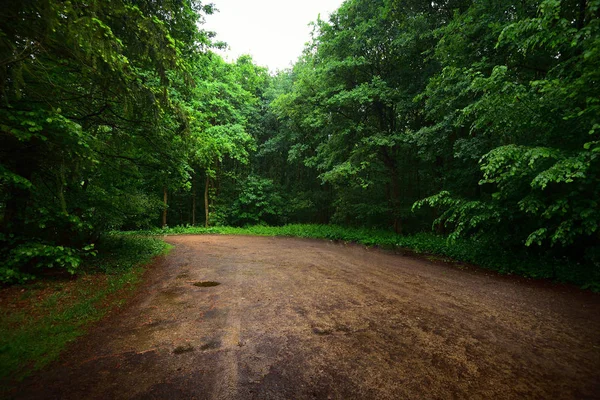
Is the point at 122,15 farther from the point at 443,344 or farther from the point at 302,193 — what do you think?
the point at 302,193

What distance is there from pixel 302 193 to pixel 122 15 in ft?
61.4

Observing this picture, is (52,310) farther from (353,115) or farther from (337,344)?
(353,115)

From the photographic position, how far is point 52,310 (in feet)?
13.8

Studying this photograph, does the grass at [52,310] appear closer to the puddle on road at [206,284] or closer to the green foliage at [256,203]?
the puddle on road at [206,284]

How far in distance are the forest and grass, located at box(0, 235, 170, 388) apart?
18.5 inches

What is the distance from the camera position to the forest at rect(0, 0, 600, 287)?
4.26 m

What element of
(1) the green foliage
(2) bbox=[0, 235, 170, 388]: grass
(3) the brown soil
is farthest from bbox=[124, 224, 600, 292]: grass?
(1) the green foliage

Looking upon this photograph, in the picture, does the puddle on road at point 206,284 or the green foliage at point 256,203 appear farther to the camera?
the green foliage at point 256,203

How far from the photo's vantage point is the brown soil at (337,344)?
8.69 ft

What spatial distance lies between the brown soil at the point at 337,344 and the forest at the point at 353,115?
1.86 metres

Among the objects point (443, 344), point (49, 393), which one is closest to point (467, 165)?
point (443, 344)

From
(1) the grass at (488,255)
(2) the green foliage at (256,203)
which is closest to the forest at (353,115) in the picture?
(1) the grass at (488,255)

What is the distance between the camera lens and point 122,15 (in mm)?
4684

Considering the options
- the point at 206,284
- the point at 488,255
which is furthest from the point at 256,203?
the point at 488,255
